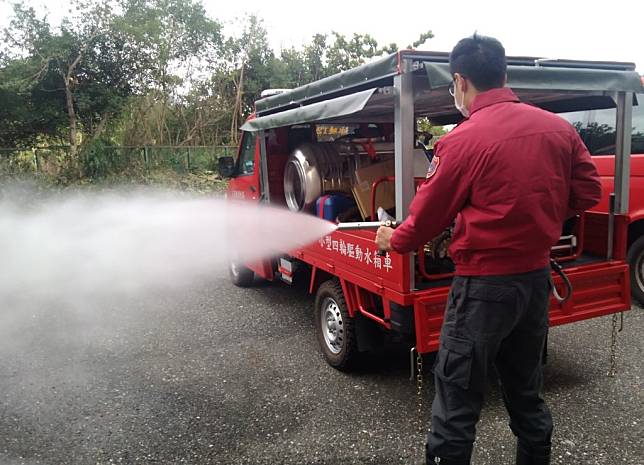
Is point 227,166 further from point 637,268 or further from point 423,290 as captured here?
point 637,268

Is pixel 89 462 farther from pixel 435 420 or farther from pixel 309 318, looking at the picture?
pixel 309 318

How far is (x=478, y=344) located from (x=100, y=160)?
48.1 feet

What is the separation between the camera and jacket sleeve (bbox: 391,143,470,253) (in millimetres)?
2088

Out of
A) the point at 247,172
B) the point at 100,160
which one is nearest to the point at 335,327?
the point at 247,172

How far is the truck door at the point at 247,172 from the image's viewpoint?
5.79m

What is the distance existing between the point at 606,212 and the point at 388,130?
2.38m

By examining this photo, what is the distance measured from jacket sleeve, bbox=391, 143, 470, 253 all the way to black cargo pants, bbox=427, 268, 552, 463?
0.26 metres

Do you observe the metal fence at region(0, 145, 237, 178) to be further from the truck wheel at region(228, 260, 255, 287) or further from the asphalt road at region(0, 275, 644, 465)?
the asphalt road at region(0, 275, 644, 465)

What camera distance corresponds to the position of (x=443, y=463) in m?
2.25

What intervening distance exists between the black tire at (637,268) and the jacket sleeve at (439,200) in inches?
171

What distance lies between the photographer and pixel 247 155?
6230 millimetres

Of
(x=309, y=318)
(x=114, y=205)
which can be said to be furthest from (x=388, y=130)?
(x=114, y=205)

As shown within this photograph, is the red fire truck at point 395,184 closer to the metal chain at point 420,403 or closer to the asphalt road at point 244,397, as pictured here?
the metal chain at point 420,403

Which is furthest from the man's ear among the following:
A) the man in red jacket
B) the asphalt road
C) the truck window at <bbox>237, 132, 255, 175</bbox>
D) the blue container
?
the truck window at <bbox>237, 132, 255, 175</bbox>
